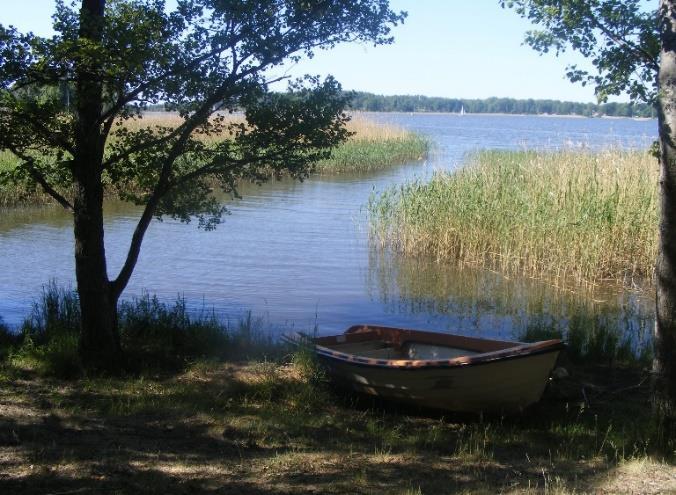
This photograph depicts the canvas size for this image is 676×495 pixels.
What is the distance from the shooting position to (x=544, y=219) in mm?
15078

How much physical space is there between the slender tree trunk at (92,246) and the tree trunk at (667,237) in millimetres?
4962

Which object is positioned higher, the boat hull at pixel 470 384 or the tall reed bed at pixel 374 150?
the tall reed bed at pixel 374 150

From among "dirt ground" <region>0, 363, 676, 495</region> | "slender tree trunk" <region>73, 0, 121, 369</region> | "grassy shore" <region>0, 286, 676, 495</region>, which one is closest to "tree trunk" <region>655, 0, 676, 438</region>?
"grassy shore" <region>0, 286, 676, 495</region>

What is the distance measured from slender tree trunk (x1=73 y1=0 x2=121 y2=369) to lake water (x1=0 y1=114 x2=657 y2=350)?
12.6 ft

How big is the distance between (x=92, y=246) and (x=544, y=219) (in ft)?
32.7

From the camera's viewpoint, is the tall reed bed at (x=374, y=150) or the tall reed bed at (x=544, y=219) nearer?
the tall reed bed at (x=544, y=219)

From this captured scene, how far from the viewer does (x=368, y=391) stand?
302 inches

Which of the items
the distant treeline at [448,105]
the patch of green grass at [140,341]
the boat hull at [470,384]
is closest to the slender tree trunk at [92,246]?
the patch of green grass at [140,341]

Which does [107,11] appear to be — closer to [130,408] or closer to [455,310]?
[130,408]

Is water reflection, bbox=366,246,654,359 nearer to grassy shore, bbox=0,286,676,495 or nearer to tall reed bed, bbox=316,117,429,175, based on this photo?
grassy shore, bbox=0,286,676,495

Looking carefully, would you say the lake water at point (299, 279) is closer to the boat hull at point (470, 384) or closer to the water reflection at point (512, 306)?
the water reflection at point (512, 306)

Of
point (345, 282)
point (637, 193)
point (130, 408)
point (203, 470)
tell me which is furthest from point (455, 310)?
point (203, 470)

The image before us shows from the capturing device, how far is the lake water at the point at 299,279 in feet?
41.2

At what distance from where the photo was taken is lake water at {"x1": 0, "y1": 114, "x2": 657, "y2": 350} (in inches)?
495
